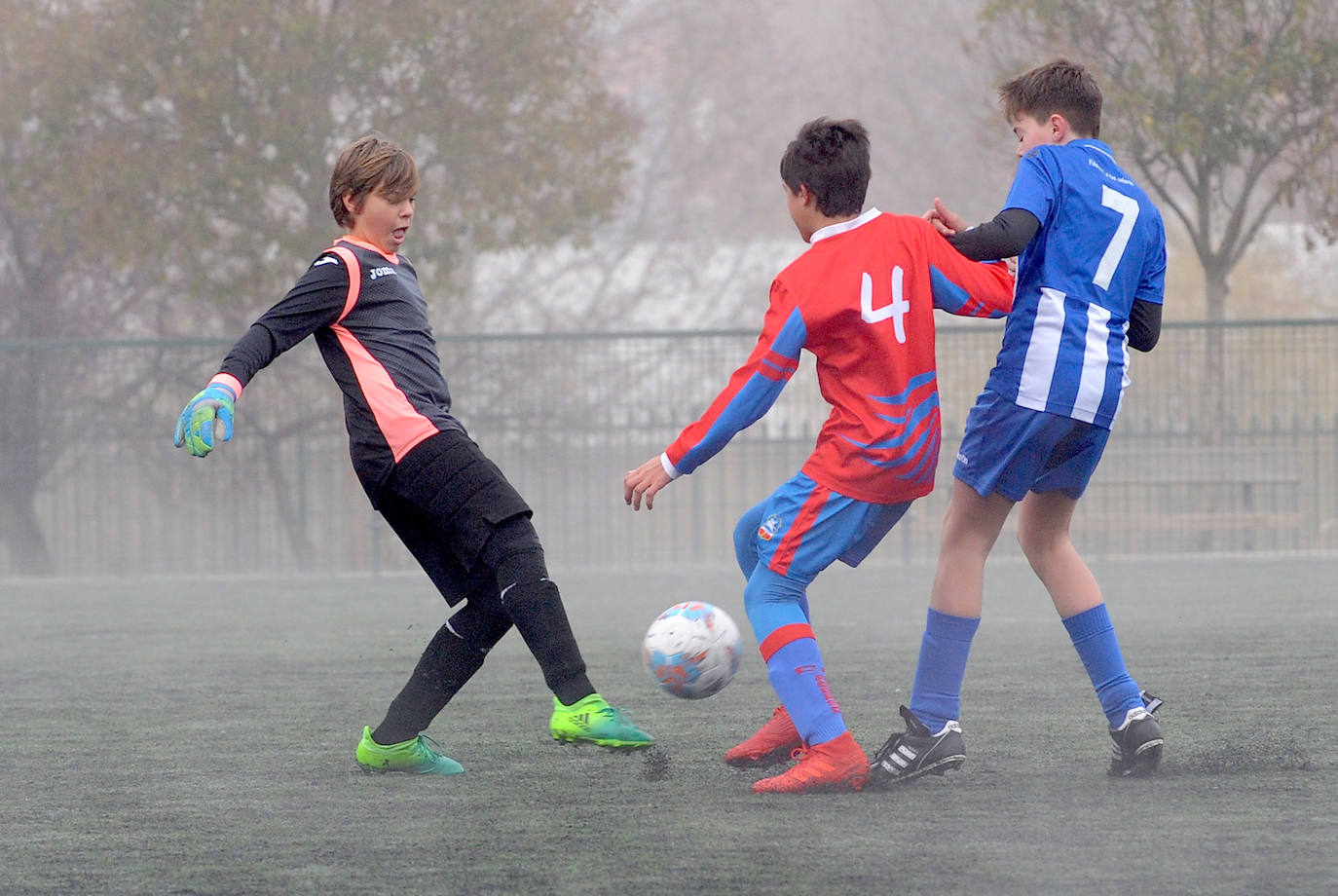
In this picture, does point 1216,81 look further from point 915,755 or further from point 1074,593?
point 915,755

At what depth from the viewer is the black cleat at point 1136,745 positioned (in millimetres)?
3873

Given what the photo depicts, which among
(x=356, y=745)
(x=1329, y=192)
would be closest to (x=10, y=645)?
(x=356, y=745)

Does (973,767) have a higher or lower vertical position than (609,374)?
lower

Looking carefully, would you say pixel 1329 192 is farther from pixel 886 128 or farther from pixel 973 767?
pixel 886 128

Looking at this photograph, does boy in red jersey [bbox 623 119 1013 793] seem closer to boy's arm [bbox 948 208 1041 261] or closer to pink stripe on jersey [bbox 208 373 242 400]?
boy's arm [bbox 948 208 1041 261]

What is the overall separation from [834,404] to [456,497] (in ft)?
2.97

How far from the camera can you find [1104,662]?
4.08 metres

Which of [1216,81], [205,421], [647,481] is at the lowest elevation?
[647,481]

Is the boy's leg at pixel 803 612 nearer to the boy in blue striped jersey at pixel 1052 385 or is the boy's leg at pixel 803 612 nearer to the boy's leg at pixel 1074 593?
the boy in blue striped jersey at pixel 1052 385

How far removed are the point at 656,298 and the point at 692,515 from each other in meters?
17.1

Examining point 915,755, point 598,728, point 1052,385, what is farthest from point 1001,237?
point 598,728

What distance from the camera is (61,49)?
1400 cm

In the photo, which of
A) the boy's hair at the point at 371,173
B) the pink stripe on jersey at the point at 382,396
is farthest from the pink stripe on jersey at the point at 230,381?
the boy's hair at the point at 371,173

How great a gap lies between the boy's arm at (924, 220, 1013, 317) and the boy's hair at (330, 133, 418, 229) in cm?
129
